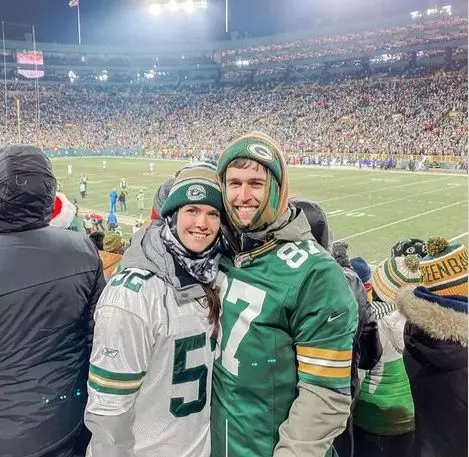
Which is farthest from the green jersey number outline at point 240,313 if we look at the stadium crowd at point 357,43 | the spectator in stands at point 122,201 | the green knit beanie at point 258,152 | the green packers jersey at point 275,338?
the stadium crowd at point 357,43

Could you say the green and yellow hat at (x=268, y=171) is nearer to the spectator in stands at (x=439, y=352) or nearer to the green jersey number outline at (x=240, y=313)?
the green jersey number outline at (x=240, y=313)

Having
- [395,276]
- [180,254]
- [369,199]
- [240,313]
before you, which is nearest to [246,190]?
[180,254]

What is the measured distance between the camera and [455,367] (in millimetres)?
2168

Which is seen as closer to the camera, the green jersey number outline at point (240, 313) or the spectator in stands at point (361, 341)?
the green jersey number outline at point (240, 313)

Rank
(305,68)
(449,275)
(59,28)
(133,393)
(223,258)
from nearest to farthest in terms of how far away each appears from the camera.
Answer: (133,393)
(223,258)
(449,275)
(305,68)
(59,28)

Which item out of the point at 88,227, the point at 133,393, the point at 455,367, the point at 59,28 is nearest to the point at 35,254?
the point at 133,393

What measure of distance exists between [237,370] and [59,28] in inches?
3072

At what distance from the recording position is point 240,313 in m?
1.90

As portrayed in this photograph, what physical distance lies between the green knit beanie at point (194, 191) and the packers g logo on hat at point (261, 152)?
0.64ft

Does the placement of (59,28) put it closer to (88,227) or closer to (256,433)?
(88,227)

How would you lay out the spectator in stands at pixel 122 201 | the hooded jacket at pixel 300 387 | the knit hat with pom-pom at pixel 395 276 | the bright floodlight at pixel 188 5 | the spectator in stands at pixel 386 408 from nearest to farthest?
the hooded jacket at pixel 300 387
the spectator in stands at pixel 386 408
the knit hat with pom-pom at pixel 395 276
the spectator in stands at pixel 122 201
the bright floodlight at pixel 188 5

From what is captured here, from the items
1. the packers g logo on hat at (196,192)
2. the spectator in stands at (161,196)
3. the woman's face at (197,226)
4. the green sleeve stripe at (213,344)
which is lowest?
the green sleeve stripe at (213,344)

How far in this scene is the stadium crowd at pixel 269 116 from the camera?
128 feet

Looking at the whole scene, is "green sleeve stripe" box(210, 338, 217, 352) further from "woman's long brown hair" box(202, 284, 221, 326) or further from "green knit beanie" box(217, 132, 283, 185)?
"green knit beanie" box(217, 132, 283, 185)
